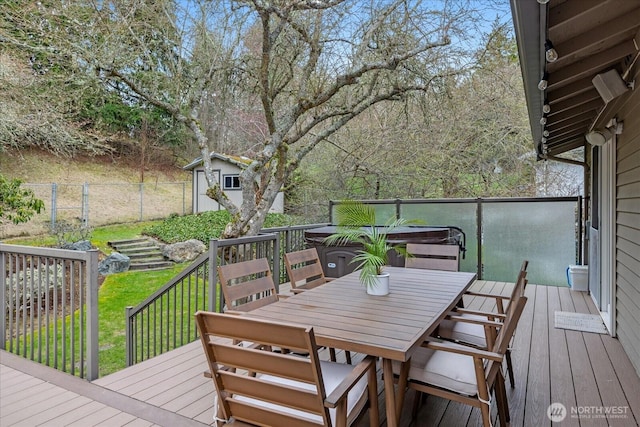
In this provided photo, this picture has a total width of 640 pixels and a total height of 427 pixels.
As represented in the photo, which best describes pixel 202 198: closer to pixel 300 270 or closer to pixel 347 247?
pixel 347 247

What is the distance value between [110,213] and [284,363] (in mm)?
14615

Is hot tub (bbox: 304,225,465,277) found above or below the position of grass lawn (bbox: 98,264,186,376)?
above

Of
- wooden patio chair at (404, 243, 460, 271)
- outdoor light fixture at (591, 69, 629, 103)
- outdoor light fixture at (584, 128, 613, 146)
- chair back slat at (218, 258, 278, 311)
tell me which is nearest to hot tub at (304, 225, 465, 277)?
wooden patio chair at (404, 243, 460, 271)

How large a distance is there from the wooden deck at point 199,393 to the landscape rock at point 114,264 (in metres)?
6.40

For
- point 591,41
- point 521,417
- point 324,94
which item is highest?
point 324,94

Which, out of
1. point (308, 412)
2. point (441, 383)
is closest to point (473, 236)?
point (441, 383)

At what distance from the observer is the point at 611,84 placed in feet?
8.61

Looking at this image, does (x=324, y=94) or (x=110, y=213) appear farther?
(x=110, y=213)

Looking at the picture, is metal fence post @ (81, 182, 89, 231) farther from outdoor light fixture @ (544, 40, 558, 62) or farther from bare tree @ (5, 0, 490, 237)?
outdoor light fixture @ (544, 40, 558, 62)

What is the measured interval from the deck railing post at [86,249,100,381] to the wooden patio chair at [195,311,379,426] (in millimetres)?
1656

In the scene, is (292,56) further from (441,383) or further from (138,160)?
(138,160)

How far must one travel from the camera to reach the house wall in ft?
51.7

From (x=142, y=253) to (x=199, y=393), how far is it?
9279mm

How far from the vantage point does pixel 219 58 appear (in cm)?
707
